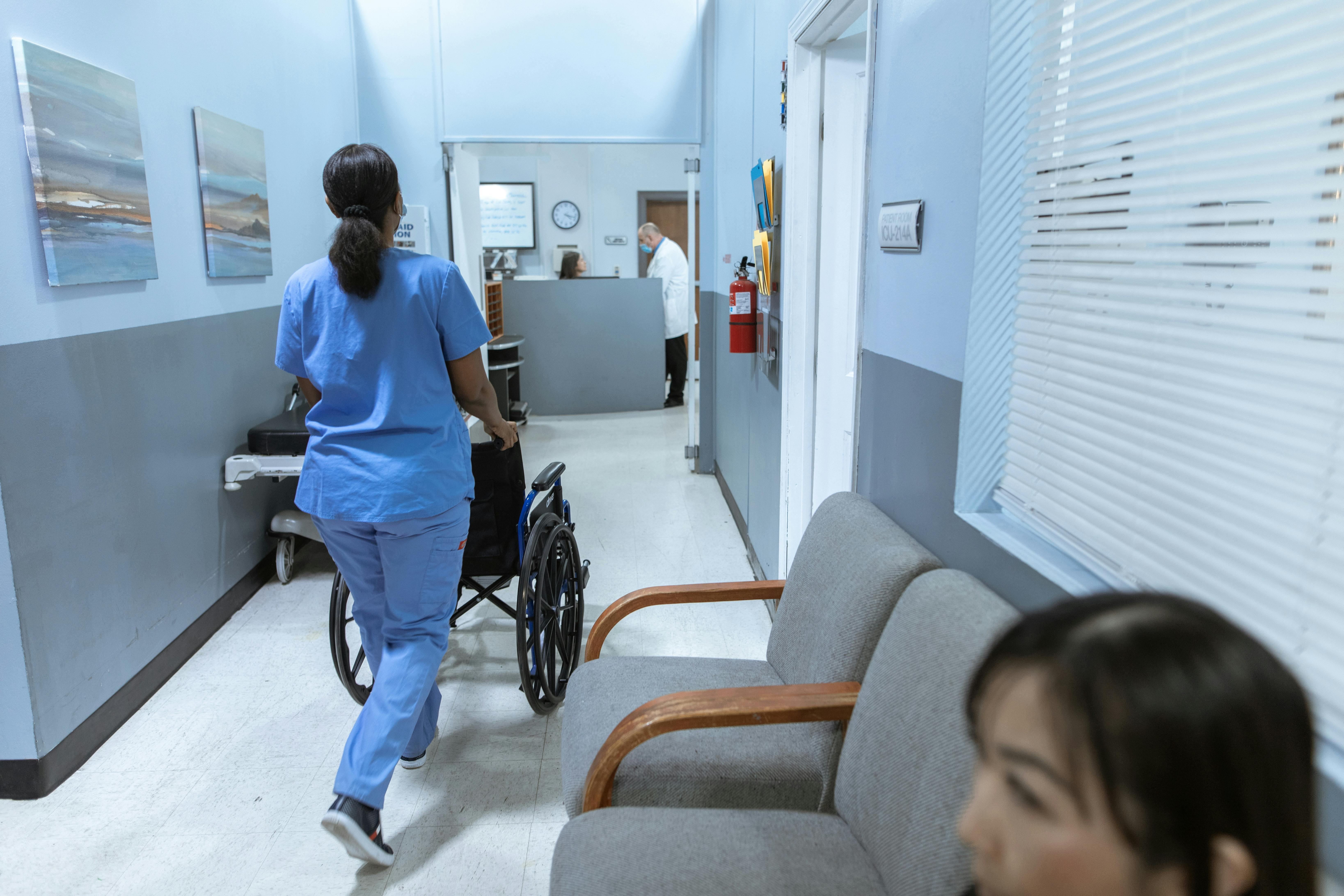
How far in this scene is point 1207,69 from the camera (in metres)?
0.83

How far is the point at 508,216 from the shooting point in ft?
29.8

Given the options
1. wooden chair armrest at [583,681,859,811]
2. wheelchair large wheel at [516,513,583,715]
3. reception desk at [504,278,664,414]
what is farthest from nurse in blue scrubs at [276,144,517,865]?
reception desk at [504,278,664,414]

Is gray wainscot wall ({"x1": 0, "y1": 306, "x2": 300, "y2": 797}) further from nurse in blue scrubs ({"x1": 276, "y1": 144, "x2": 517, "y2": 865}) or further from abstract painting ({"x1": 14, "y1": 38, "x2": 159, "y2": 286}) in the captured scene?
nurse in blue scrubs ({"x1": 276, "y1": 144, "x2": 517, "y2": 865})

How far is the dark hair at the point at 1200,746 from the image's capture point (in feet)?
1.68

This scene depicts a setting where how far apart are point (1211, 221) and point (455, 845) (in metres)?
1.82

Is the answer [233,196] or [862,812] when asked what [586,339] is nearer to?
[233,196]

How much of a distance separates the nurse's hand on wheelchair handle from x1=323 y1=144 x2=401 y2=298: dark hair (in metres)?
0.50

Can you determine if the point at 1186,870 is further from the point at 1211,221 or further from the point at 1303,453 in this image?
the point at 1211,221

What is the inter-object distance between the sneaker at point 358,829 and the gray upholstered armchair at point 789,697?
1.64ft

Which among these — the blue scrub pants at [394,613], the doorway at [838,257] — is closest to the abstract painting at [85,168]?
the blue scrub pants at [394,613]

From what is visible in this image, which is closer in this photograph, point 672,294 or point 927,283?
point 927,283

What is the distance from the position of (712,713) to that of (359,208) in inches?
49.0

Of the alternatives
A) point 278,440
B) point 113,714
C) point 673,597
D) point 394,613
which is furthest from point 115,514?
point 673,597

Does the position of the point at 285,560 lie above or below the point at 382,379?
below
